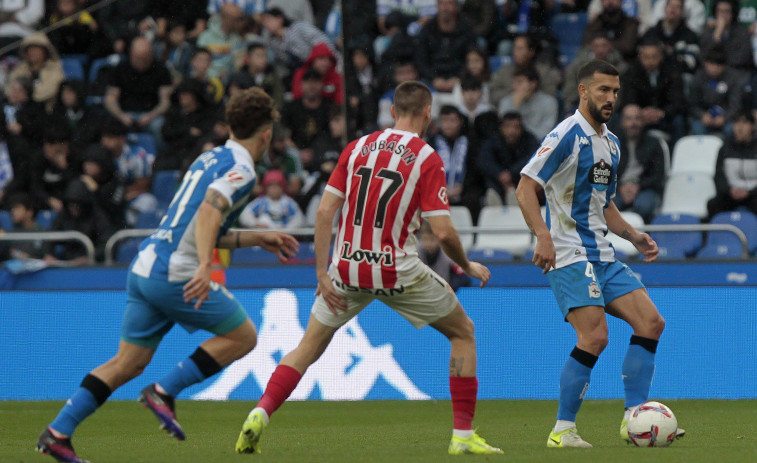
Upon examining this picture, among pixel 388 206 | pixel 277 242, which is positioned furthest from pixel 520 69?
pixel 277 242

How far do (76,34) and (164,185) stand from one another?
4064mm

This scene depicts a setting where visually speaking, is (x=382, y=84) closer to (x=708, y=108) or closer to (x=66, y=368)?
(x=708, y=108)

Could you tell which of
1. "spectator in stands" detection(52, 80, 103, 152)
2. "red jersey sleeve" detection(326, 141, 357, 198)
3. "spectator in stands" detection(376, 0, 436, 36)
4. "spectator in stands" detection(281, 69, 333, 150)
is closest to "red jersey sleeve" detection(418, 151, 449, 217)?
"red jersey sleeve" detection(326, 141, 357, 198)

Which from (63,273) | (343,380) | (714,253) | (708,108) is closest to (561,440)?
(343,380)

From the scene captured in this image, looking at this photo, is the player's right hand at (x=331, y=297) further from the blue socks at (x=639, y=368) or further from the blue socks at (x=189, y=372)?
the blue socks at (x=639, y=368)

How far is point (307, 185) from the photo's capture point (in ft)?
43.7

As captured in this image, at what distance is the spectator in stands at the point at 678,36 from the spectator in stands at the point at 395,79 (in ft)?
9.30

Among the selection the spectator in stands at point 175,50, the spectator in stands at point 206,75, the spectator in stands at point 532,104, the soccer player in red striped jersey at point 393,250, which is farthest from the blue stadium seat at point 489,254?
the soccer player in red striped jersey at point 393,250

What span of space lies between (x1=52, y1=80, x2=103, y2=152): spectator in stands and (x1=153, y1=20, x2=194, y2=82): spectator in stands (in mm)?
1119

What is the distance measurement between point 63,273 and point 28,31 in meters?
5.89

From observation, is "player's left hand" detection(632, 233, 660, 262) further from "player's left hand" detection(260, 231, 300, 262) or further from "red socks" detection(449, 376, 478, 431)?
"player's left hand" detection(260, 231, 300, 262)

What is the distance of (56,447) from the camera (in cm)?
559

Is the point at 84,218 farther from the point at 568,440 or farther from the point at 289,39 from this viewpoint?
the point at 568,440

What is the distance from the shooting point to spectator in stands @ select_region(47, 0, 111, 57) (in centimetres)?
1666
